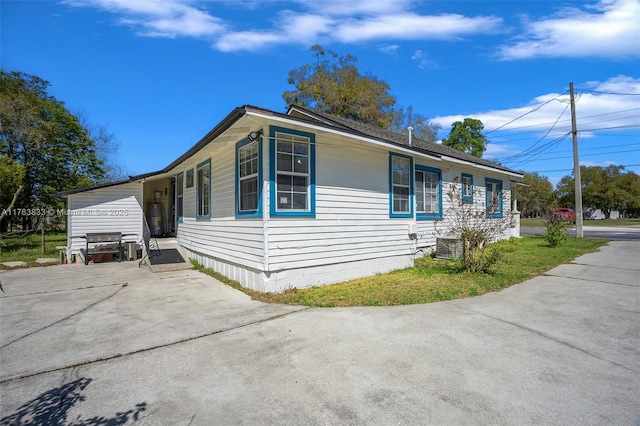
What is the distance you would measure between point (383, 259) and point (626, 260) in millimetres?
7588

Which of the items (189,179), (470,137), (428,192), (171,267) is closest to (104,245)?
(189,179)

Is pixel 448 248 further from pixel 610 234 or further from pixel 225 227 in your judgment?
pixel 610 234

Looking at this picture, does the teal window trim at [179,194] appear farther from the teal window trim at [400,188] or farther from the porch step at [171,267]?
the teal window trim at [400,188]

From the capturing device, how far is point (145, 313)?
536 centimetres

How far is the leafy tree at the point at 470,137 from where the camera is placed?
114ft

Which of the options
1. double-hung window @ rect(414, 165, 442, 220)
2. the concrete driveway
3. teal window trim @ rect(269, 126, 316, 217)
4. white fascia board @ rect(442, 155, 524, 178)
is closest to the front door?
the concrete driveway

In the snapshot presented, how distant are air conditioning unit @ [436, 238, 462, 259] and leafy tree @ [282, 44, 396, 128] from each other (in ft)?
56.9

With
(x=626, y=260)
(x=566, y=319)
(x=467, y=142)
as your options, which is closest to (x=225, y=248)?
(x=566, y=319)

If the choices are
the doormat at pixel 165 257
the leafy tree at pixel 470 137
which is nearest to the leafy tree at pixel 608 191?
the leafy tree at pixel 470 137

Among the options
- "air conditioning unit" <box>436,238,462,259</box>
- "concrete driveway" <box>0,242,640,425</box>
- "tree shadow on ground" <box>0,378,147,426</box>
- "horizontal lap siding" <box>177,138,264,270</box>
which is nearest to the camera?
"tree shadow on ground" <box>0,378,147,426</box>

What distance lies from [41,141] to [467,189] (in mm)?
25124

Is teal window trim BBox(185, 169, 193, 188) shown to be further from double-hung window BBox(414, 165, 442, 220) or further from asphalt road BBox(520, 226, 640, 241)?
asphalt road BBox(520, 226, 640, 241)

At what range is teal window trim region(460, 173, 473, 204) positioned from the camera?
12.8 m

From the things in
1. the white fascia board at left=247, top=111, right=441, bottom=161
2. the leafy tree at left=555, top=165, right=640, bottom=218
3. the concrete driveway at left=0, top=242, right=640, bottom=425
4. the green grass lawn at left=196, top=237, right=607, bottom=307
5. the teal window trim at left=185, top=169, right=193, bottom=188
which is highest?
the leafy tree at left=555, top=165, right=640, bottom=218
